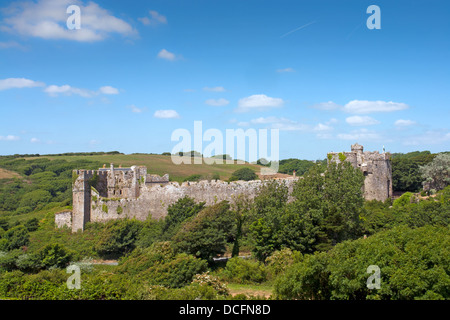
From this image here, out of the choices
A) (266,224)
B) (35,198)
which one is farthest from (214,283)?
(35,198)

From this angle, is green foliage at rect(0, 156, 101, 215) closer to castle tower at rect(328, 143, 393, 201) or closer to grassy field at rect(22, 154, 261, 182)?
grassy field at rect(22, 154, 261, 182)

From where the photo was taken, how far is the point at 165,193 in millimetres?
33719

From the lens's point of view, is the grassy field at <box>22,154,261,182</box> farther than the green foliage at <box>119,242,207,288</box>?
Yes

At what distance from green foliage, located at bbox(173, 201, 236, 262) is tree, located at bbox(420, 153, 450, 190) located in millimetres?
21500

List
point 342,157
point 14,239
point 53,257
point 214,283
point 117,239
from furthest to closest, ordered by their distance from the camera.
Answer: point 342,157 → point 14,239 → point 117,239 → point 53,257 → point 214,283

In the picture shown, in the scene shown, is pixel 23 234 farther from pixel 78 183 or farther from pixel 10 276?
pixel 10 276

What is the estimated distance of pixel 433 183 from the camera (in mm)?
39500

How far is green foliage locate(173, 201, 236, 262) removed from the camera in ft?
84.6

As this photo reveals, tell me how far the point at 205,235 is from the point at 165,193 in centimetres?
869

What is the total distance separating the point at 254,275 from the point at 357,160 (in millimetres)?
15532

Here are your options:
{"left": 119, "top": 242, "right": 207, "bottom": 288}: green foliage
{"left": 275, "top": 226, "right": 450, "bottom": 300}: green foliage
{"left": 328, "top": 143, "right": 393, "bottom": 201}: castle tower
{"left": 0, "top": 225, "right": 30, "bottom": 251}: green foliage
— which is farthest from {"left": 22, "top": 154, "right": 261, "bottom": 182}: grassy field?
{"left": 275, "top": 226, "right": 450, "bottom": 300}: green foliage

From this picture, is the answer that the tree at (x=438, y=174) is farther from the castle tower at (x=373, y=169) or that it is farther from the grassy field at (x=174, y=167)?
the grassy field at (x=174, y=167)

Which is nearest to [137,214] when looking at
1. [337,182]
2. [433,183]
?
[337,182]

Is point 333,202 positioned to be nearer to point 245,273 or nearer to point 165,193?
point 245,273
